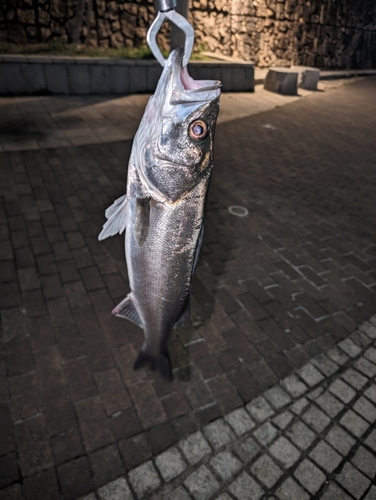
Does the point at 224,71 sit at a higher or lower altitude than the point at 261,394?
higher

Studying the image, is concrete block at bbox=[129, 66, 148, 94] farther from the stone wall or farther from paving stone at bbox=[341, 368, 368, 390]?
paving stone at bbox=[341, 368, 368, 390]

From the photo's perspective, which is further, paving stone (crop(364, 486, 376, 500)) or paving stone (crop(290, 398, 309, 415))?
paving stone (crop(290, 398, 309, 415))

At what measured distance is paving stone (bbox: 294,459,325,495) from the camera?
3.14 m

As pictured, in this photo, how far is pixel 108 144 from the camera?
878 cm

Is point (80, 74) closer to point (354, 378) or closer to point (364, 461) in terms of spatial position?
point (354, 378)

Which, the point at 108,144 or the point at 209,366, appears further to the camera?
the point at 108,144

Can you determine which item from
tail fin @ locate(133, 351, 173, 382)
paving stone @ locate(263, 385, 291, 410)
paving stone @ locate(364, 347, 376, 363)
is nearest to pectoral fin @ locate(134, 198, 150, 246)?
tail fin @ locate(133, 351, 173, 382)

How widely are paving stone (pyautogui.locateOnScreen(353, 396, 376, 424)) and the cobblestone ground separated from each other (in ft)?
0.14

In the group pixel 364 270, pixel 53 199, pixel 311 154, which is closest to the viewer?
pixel 364 270

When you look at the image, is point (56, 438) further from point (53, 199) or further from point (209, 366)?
point (53, 199)

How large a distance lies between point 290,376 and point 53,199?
4615 millimetres

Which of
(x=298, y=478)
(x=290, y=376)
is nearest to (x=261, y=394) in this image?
(x=290, y=376)

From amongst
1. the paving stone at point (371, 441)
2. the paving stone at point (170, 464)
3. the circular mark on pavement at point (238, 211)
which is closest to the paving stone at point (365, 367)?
the paving stone at point (371, 441)

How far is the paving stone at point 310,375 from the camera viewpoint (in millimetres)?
4010
